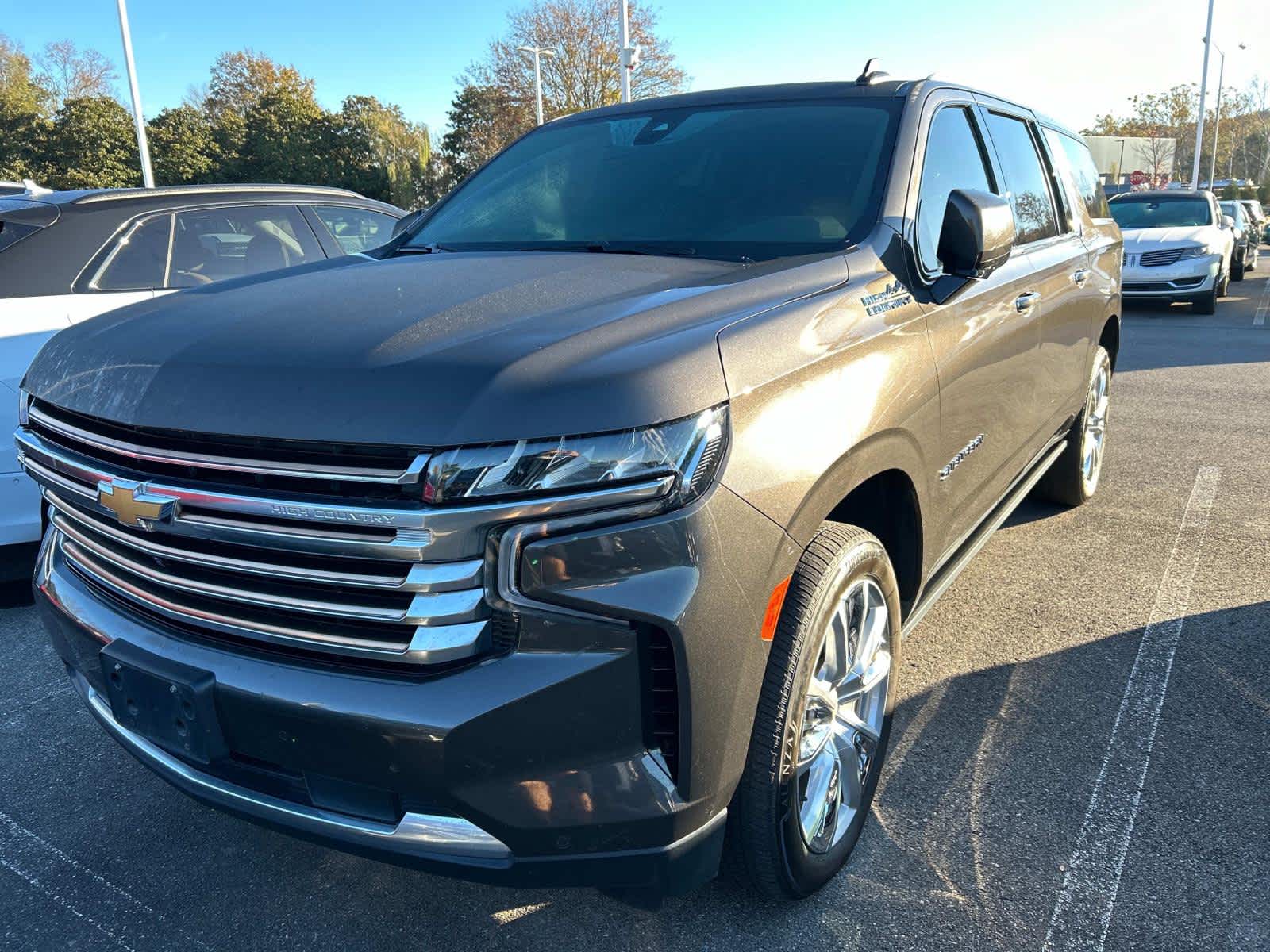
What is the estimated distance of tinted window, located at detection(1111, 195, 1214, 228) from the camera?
48.6ft

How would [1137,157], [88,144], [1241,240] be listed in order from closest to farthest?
[1241,240], [88,144], [1137,157]

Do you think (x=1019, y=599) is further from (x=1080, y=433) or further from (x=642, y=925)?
(x=642, y=925)

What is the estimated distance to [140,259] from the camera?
4.58 m

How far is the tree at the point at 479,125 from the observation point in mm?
Result: 42125

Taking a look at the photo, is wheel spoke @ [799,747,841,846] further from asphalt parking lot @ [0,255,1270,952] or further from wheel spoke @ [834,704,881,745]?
asphalt parking lot @ [0,255,1270,952]

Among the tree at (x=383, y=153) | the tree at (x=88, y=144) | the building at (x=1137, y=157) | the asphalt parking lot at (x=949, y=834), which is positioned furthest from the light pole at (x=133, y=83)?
the building at (x=1137, y=157)

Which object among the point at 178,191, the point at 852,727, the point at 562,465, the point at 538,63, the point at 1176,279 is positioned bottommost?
the point at 1176,279

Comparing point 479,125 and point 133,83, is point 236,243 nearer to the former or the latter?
point 133,83

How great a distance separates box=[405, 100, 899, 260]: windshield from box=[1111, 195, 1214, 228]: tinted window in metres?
13.8

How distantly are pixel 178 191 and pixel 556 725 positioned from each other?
428 cm

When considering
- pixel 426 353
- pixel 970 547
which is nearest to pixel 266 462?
pixel 426 353

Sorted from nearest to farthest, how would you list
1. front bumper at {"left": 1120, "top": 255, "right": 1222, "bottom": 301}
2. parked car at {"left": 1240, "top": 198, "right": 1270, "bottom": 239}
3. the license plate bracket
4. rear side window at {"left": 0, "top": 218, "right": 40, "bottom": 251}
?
the license plate bracket, rear side window at {"left": 0, "top": 218, "right": 40, "bottom": 251}, front bumper at {"left": 1120, "top": 255, "right": 1222, "bottom": 301}, parked car at {"left": 1240, "top": 198, "right": 1270, "bottom": 239}

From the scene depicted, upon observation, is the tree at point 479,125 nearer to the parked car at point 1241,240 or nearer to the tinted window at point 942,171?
the parked car at point 1241,240

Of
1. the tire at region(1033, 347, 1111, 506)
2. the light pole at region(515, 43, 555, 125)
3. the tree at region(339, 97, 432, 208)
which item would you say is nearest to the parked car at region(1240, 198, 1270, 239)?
→ the light pole at region(515, 43, 555, 125)
